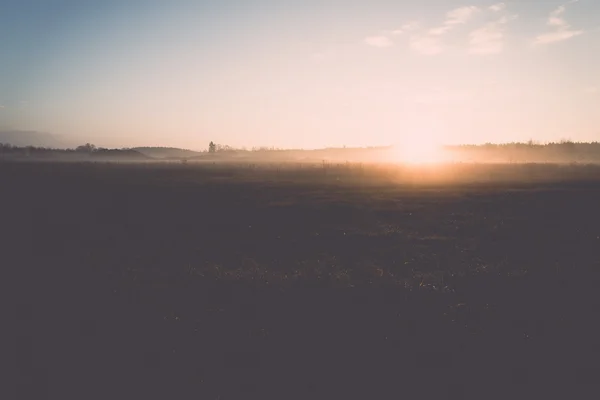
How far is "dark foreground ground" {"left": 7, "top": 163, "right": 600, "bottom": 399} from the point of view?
761 centimetres

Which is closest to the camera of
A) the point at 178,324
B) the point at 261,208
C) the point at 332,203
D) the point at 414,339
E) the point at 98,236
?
the point at 414,339

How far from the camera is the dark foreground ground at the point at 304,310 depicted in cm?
761

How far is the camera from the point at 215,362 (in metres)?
8.24

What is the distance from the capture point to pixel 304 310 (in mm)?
10922

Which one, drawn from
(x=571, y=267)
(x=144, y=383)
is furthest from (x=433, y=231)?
(x=144, y=383)

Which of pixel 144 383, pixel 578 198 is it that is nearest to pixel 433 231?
pixel 144 383

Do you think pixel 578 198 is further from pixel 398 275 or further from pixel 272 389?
pixel 272 389

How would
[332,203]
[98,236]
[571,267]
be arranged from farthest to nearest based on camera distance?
[332,203], [98,236], [571,267]

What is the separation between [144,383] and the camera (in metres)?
7.57

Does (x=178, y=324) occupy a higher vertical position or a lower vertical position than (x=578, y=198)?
lower

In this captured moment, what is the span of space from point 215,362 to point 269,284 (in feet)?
16.2

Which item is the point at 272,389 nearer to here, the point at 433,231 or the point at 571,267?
the point at 571,267

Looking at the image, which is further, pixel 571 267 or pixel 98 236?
pixel 98 236

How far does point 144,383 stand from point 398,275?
30.7 ft
